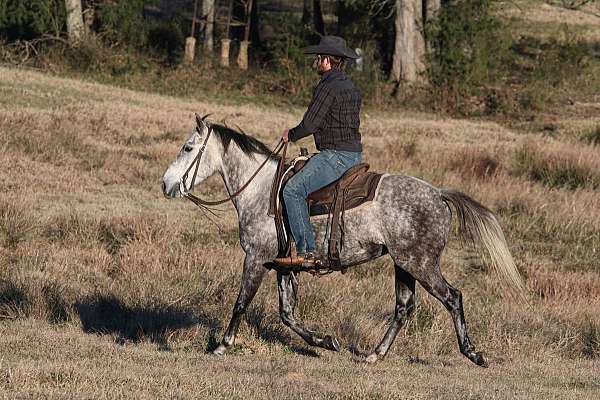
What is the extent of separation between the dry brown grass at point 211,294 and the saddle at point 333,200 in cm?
108

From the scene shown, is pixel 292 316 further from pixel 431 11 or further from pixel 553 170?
pixel 431 11

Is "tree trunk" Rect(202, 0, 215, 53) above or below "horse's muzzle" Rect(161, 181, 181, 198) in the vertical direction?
below

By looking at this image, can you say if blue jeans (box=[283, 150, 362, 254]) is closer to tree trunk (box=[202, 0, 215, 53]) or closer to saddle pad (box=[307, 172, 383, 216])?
saddle pad (box=[307, 172, 383, 216])

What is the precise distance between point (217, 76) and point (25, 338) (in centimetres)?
2870

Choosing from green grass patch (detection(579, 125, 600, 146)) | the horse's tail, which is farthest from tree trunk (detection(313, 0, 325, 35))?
the horse's tail

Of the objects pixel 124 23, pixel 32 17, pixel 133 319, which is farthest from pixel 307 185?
pixel 124 23

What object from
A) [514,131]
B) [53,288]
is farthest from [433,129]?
[53,288]

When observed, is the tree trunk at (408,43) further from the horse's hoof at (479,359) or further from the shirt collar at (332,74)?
the horse's hoof at (479,359)

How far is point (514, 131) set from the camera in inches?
1282

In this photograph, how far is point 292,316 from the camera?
9906 millimetres

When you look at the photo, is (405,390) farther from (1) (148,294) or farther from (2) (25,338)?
(1) (148,294)

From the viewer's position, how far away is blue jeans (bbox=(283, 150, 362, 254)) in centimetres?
945

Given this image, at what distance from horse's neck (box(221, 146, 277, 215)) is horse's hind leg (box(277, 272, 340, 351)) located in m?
0.76

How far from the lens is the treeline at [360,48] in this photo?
3741cm
